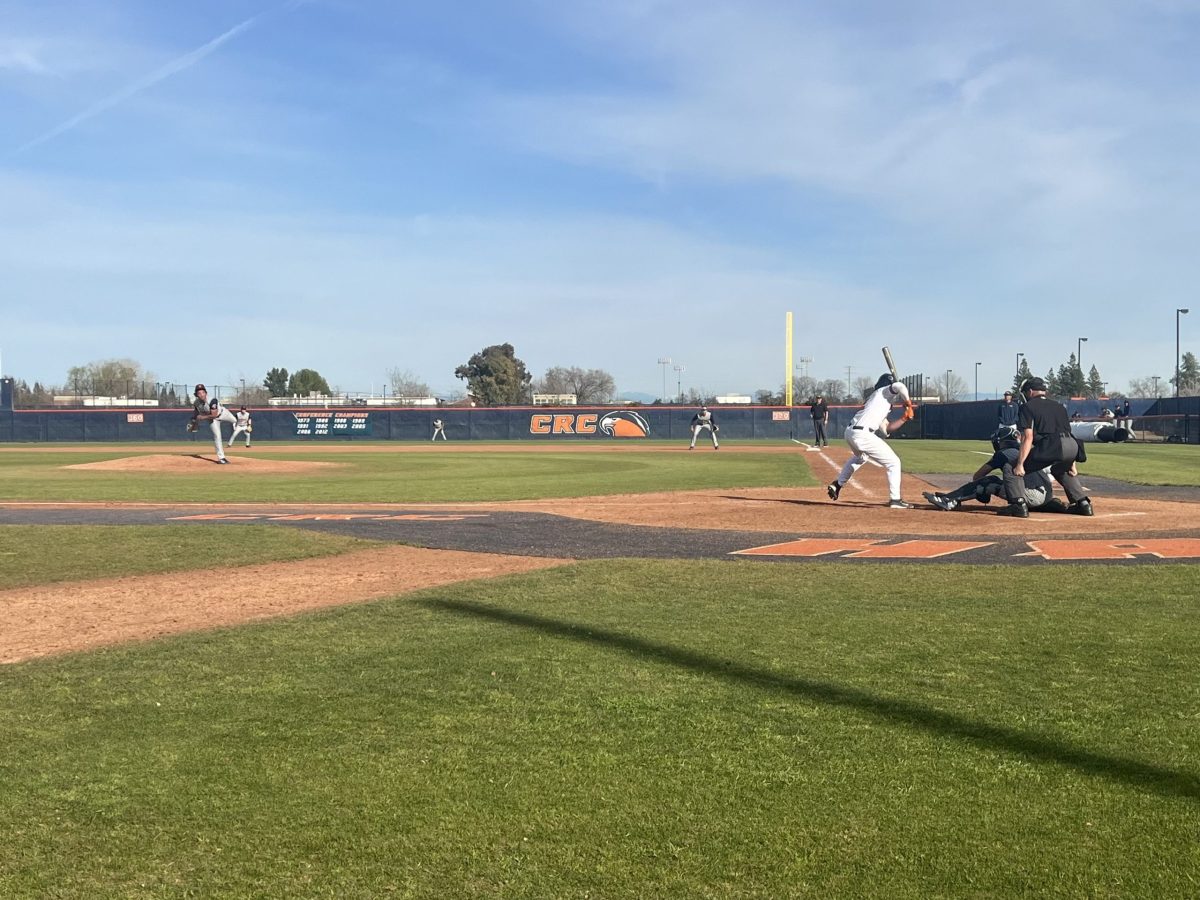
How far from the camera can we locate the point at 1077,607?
638 cm

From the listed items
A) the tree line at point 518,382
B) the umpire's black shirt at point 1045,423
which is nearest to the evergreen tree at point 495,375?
the tree line at point 518,382

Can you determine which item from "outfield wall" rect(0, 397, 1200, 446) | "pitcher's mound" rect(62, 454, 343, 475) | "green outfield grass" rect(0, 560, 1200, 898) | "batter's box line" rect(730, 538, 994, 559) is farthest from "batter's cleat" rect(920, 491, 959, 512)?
"outfield wall" rect(0, 397, 1200, 446)

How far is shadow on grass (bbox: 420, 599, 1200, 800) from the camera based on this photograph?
132 inches

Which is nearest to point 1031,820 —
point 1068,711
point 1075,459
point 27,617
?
point 1068,711

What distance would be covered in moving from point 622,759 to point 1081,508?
10.5m

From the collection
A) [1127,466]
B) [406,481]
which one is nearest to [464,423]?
[406,481]

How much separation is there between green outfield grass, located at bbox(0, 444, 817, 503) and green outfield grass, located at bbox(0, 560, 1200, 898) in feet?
37.2

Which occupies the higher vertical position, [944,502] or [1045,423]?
[1045,423]

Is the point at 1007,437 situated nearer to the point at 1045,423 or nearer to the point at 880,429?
the point at 1045,423

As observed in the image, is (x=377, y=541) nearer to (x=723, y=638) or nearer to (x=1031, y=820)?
(x=723, y=638)

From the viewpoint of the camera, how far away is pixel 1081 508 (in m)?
12.3

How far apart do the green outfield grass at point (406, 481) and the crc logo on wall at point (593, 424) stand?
32497 mm

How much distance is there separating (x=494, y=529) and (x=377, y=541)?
1.62 meters

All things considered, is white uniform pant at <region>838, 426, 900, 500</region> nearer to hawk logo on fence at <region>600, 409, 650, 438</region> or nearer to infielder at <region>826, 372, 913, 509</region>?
infielder at <region>826, 372, 913, 509</region>
